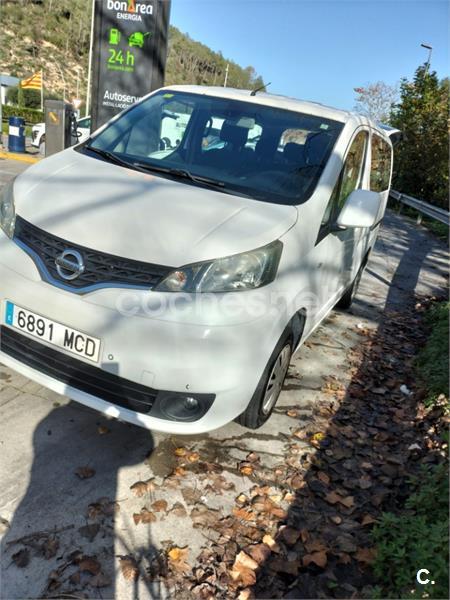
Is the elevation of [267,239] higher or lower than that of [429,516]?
higher

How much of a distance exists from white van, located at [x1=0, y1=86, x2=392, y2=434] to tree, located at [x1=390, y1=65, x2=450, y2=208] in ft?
45.8

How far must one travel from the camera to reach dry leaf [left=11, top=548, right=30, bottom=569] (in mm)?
1962

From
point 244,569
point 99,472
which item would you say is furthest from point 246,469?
point 99,472

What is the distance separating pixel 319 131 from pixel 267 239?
1346mm

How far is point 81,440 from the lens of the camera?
9.05 ft

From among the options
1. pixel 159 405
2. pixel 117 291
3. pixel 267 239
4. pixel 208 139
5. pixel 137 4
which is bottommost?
pixel 159 405

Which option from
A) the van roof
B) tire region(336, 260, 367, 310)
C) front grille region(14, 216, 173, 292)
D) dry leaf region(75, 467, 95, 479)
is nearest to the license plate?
front grille region(14, 216, 173, 292)

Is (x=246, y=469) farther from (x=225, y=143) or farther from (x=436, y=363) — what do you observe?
(x=436, y=363)

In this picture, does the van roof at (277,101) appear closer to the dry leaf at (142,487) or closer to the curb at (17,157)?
the dry leaf at (142,487)

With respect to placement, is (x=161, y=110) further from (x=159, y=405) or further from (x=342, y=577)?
(x=342, y=577)

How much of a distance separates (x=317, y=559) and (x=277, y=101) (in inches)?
120

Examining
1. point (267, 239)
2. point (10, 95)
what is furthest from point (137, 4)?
point (10, 95)

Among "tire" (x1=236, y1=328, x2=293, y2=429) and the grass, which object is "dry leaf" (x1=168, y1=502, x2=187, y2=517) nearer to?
"tire" (x1=236, y1=328, x2=293, y2=429)

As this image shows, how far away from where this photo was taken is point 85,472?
252cm
